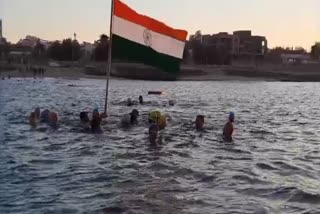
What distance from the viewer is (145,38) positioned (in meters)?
25.9

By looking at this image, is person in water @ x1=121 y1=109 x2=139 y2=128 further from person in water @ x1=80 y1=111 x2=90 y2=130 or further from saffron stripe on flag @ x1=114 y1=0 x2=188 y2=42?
saffron stripe on flag @ x1=114 y1=0 x2=188 y2=42

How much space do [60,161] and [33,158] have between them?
3.78 feet

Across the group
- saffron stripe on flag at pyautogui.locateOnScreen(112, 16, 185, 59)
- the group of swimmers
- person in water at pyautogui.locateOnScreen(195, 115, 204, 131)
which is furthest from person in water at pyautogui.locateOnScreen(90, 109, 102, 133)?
person in water at pyautogui.locateOnScreen(195, 115, 204, 131)

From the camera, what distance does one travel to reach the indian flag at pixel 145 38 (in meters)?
25.8

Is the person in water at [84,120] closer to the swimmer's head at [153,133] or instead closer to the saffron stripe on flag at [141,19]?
the swimmer's head at [153,133]

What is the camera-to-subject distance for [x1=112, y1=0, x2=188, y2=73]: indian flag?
25797 mm

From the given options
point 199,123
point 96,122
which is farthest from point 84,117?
point 199,123

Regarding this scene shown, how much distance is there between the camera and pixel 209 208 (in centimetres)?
1399

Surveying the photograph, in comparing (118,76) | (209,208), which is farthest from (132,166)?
(118,76)

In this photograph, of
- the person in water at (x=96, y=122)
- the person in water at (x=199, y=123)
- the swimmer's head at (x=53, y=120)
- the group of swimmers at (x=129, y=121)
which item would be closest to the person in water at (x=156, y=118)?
the group of swimmers at (x=129, y=121)

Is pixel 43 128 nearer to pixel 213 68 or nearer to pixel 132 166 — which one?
pixel 132 166

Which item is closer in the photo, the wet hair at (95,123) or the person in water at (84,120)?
the wet hair at (95,123)

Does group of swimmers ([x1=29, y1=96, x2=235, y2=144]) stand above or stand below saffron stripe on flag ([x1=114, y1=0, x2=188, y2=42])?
below

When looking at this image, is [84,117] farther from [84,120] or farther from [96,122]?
[96,122]
